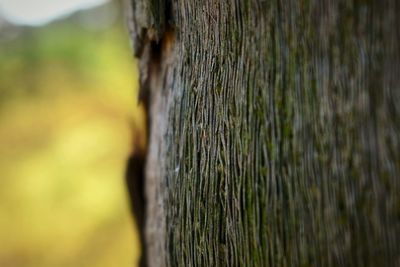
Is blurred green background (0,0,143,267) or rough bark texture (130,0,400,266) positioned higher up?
rough bark texture (130,0,400,266)

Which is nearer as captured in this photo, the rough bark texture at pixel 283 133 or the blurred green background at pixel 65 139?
the rough bark texture at pixel 283 133

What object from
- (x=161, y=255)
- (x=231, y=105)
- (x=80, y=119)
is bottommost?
(x=80, y=119)

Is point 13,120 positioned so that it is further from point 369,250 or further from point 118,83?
point 369,250

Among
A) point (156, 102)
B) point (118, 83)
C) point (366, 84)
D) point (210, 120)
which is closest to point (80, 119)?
point (118, 83)

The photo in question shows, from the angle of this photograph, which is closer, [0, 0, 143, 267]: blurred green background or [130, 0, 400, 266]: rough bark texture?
[130, 0, 400, 266]: rough bark texture
